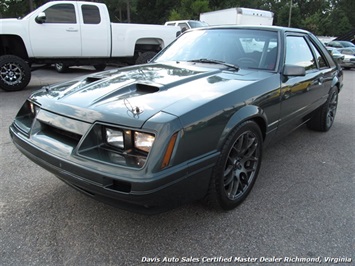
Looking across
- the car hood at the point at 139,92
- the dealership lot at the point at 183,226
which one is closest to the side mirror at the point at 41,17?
the dealership lot at the point at 183,226

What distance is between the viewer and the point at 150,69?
308cm

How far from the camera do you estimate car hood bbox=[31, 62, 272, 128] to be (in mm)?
1971

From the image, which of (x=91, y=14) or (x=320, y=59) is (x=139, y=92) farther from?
(x=91, y=14)

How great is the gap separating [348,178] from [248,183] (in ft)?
4.22

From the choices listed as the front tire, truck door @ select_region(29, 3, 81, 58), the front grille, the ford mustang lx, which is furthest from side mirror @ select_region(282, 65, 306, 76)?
truck door @ select_region(29, 3, 81, 58)

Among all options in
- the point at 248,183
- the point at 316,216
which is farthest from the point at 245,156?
the point at 316,216

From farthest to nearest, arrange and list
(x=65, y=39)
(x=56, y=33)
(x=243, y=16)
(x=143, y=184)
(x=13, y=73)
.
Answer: (x=243, y=16), (x=65, y=39), (x=56, y=33), (x=13, y=73), (x=143, y=184)

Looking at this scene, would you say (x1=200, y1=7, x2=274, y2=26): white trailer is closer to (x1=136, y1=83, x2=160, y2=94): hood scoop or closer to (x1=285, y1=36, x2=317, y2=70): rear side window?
(x1=285, y1=36, x2=317, y2=70): rear side window

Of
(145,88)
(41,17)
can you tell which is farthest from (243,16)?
(145,88)

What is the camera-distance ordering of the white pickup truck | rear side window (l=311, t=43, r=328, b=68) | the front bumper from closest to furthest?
the front bumper, rear side window (l=311, t=43, r=328, b=68), the white pickup truck

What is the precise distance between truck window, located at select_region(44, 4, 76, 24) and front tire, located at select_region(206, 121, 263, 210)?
686 centimetres

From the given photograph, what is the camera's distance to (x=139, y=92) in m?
2.32

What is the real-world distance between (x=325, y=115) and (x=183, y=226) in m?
3.28

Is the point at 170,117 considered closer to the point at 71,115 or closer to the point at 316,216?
the point at 71,115
